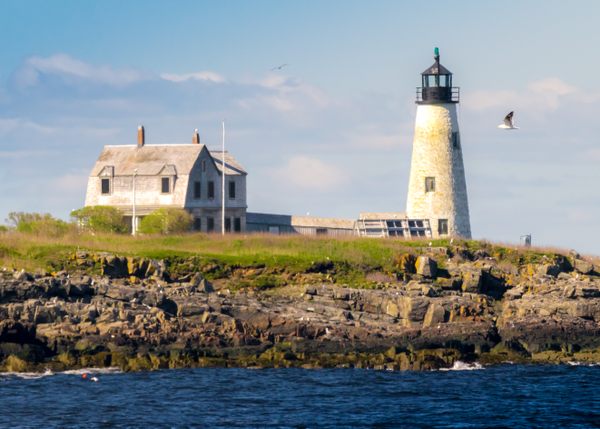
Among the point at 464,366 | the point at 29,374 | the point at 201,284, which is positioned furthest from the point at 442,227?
the point at 29,374

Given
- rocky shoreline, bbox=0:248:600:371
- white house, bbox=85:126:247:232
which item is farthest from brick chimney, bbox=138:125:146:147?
rocky shoreline, bbox=0:248:600:371

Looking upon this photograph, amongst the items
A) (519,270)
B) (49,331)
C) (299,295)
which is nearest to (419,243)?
(519,270)

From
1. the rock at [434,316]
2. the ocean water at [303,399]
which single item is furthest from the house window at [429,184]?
the ocean water at [303,399]

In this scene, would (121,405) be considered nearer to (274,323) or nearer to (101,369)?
(101,369)

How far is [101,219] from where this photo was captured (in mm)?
66062

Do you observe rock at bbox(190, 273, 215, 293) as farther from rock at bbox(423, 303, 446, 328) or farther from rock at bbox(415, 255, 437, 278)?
rock at bbox(415, 255, 437, 278)

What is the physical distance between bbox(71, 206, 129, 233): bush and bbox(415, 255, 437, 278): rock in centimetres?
1685

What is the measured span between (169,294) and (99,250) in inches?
287

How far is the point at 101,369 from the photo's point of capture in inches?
1678

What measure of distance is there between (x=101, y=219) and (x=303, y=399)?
28.2m

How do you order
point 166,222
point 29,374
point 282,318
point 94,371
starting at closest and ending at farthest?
point 29,374 → point 94,371 → point 282,318 → point 166,222

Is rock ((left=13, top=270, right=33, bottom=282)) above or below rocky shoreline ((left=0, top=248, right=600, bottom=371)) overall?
above

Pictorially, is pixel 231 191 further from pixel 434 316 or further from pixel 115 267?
pixel 434 316

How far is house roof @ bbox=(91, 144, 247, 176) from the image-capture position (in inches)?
2717
